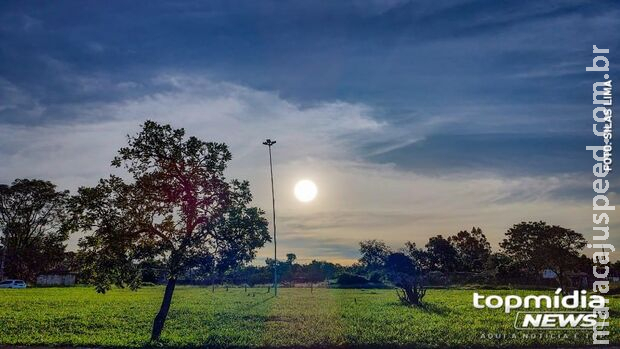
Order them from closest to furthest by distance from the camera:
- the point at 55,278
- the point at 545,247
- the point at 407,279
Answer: the point at 407,279 → the point at 545,247 → the point at 55,278

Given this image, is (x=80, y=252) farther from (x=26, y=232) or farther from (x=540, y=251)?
(x=26, y=232)

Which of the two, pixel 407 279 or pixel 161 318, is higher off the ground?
pixel 161 318

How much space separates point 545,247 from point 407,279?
1682 inches

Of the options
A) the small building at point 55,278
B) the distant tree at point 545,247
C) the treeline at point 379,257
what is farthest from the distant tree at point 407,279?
the small building at point 55,278

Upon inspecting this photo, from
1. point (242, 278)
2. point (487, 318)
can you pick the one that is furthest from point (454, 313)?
point (242, 278)

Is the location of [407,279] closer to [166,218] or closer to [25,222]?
[166,218]

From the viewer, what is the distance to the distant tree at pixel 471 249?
4471 inches

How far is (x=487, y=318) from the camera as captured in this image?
91.8 ft

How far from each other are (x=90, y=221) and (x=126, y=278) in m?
2.65

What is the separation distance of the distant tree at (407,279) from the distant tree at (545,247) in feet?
80.8

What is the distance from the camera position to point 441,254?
112 m

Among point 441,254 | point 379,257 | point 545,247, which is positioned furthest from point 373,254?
point 441,254

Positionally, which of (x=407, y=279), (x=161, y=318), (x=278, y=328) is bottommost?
(x=278, y=328)

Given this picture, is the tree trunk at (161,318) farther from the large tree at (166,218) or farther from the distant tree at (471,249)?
the distant tree at (471,249)
